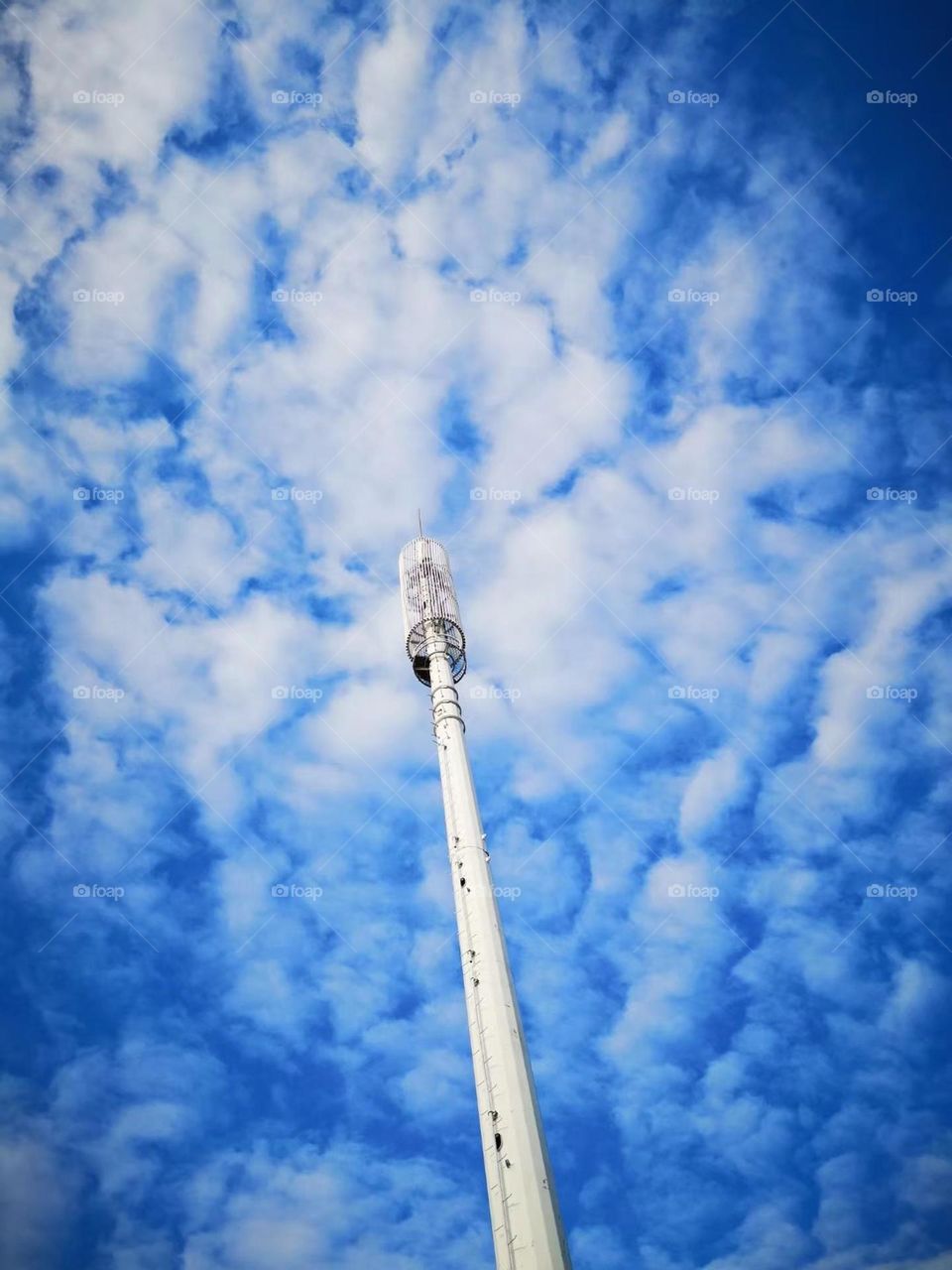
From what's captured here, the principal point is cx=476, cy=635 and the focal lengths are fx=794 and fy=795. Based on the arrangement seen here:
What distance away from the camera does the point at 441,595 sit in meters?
37.1

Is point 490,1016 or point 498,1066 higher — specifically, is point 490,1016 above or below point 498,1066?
above

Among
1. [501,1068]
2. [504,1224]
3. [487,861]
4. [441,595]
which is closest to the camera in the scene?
[504,1224]

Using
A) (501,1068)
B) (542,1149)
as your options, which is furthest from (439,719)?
(542,1149)

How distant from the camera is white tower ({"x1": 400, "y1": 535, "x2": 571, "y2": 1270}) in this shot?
62.0 ft

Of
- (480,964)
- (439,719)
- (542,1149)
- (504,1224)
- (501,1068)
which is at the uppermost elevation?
(439,719)

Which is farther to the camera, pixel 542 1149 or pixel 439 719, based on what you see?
pixel 439 719

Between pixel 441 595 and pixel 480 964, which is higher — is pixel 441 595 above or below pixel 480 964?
above

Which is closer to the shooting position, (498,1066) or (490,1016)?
(498,1066)

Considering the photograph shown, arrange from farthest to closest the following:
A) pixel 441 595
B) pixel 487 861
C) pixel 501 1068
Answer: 1. pixel 441 595
2. pixel 487 861
3. pixel 501 1068

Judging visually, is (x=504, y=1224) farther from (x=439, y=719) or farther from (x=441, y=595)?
(x=441, y=595)

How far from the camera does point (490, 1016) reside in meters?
22.8

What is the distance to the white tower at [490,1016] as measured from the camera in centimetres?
1891

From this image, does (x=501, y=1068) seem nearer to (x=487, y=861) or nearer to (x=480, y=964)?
(x=480, y=964)

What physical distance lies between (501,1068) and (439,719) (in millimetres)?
13888
